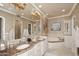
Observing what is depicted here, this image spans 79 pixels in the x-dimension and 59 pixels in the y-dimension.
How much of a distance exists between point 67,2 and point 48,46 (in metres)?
0.92

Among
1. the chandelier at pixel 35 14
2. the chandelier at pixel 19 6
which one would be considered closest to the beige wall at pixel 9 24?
the chandelier at pixel 19 6

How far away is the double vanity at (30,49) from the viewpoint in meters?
1.98

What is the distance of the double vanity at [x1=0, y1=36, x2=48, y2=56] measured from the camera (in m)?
1.98

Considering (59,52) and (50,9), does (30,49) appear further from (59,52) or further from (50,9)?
(50,9)

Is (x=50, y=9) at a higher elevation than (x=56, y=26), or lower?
higher

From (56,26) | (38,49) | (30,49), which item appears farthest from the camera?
(56,26)

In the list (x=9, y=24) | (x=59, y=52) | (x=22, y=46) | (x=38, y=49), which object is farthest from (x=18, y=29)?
(x=59, y=52)

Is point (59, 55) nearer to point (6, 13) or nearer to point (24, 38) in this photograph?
point (24, 38)

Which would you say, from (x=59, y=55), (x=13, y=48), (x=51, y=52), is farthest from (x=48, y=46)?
(x=13, y=48)

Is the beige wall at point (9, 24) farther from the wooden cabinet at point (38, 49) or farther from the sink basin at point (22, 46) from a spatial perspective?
the wooden cabinet at point (38, 49)


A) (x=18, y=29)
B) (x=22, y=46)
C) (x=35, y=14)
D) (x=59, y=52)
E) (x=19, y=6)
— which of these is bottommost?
(x=59, y=52)

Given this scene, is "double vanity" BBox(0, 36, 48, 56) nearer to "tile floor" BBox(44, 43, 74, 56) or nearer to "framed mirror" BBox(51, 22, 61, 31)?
"tile floor" BBox(44, 43, 74, 56)

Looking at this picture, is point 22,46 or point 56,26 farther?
point 56,26

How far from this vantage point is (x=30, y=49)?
2068 millimetres
